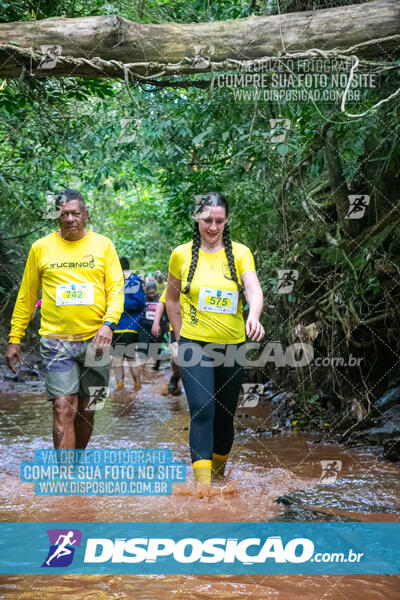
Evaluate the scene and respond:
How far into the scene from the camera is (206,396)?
169 inches

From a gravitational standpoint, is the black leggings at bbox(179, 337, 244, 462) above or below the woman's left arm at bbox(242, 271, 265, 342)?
below

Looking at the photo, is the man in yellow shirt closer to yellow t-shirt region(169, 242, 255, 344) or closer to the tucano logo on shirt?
the tucano logo on shirt

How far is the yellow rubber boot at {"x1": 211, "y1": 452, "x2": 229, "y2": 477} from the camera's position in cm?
470

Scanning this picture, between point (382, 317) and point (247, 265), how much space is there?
228 cm

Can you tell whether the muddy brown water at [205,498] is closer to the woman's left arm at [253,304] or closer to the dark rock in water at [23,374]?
the woman's left arm at [253,304]

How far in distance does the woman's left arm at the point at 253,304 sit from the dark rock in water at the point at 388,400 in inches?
103

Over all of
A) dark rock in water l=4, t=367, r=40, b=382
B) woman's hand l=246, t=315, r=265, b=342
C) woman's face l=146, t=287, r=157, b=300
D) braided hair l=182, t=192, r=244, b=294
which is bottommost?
dark rock in water l=4, t=367, r=40, b=382

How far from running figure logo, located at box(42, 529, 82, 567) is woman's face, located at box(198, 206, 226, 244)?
6.54 feet

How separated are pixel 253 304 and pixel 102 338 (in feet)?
3.44

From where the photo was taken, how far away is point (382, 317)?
6262 millimetres

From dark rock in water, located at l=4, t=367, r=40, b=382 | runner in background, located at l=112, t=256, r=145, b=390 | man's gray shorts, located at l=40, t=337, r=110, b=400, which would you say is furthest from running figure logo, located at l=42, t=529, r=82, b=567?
dark rock in water, located at l=4, t=367, r=40, b=382

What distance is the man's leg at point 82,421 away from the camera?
4891 millimetres

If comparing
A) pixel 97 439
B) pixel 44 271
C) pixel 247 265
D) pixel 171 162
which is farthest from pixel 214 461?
pixel 171 162

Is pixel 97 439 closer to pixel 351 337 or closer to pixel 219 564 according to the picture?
pixel 351 337
